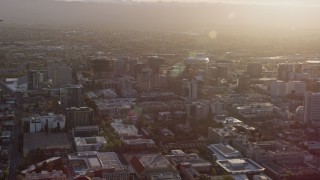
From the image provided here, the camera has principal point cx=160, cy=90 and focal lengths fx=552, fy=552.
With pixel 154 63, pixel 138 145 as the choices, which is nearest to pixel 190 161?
pixel 138 145

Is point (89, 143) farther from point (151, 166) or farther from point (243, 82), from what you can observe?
point (243, 82)

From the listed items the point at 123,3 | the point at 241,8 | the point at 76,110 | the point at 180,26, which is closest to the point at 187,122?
the point at 76,110

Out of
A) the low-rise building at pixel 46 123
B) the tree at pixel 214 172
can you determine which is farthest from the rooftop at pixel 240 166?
the low-rise building at pixel 46 123

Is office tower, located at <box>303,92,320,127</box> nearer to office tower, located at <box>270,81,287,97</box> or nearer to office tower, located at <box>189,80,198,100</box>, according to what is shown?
office tower, located at <box>270,81,287,97</box>

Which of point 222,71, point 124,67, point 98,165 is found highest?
point 124,67

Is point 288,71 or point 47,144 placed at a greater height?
point 288,71

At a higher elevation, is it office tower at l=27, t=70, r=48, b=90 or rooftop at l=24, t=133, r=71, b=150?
office tower at l=27, t=70, r=48, b=90

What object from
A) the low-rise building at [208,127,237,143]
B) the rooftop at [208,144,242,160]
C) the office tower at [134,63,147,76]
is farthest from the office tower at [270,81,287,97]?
the rooftop at [208,144,242,160]

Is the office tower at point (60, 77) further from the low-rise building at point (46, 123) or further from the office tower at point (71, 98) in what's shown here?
the low-rise building at point (46, 123)
